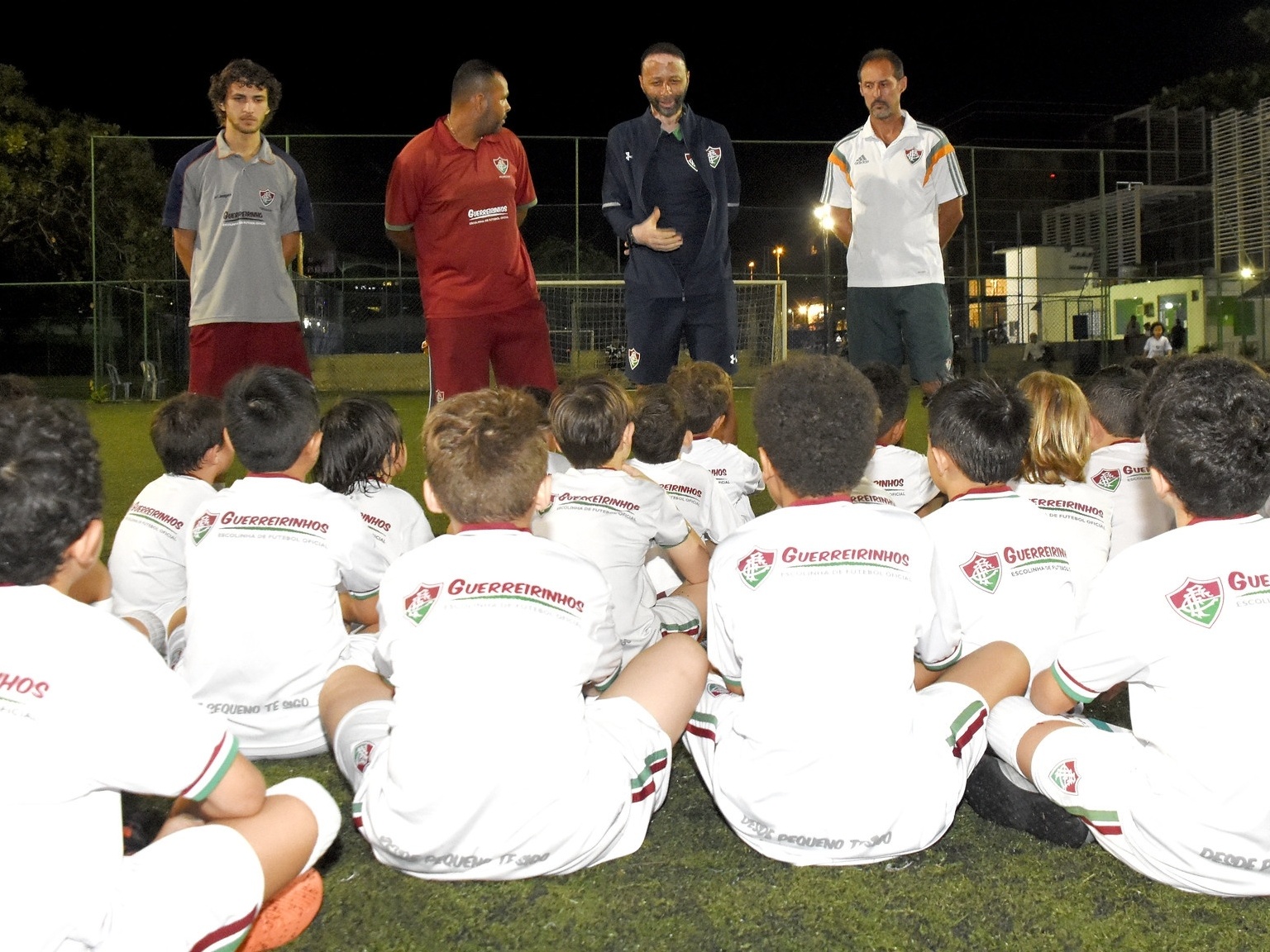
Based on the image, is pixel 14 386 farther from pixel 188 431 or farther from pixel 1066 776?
pixel 1066 776

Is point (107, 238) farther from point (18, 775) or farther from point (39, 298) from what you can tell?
point (18, 775)

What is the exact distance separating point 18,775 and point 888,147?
5.50 metres

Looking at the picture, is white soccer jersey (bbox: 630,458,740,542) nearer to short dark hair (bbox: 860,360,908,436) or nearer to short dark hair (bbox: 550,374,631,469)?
short dark hair (bbox: 550,374,631,469)

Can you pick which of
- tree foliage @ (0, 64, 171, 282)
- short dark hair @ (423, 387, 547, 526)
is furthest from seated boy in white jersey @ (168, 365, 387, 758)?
tree foliage @ (0, 64, 171, 282)

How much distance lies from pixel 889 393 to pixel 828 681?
2750mm

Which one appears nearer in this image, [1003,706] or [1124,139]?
[1003,706]

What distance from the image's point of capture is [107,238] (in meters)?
25.0

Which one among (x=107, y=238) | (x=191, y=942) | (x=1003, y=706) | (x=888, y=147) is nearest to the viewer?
(x=191, y=942)

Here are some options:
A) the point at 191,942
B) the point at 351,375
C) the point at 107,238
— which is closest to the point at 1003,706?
the point at 191,942

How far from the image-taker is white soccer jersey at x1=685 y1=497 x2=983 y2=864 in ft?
7.28

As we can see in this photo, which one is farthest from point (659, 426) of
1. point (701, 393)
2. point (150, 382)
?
point (150, 382)

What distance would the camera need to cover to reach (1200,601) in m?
2.07

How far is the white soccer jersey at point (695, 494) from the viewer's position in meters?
4.12

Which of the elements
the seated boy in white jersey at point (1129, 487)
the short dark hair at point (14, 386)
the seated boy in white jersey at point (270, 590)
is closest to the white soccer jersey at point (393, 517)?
the seated boy in white jersey at point (270, 590)
